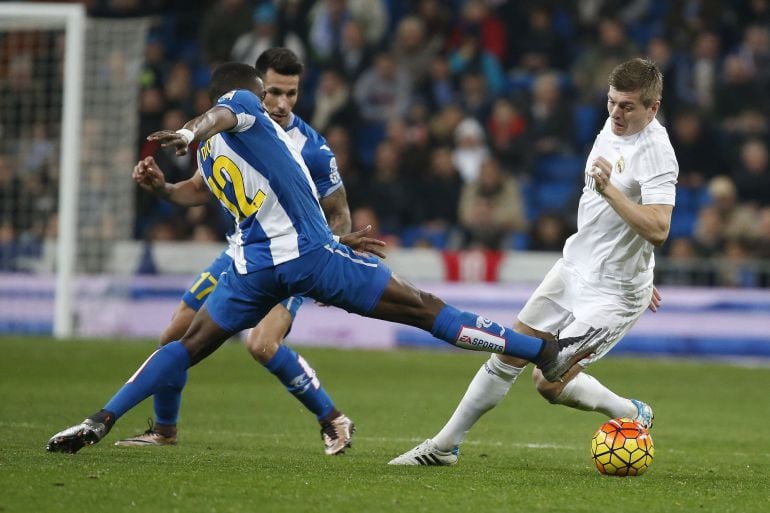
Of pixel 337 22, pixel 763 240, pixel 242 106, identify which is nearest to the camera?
pixel 242 106

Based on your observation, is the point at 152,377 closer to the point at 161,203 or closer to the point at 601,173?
the point at 601,173

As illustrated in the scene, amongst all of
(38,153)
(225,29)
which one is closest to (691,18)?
(225,29)

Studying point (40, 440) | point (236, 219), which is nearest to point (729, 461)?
point (236, 219)

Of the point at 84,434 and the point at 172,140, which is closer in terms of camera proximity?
the point at 172,140

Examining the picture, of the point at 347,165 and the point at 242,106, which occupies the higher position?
the point at 242,106

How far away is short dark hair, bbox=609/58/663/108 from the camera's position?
Answer: 7230 millimetres

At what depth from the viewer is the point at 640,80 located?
7223mm

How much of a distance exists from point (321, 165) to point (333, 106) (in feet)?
35.9

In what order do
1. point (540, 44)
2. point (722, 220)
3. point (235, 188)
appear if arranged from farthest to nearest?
point (540, 44) < point (722, 220) < point (235, 188)

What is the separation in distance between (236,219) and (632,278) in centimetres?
227

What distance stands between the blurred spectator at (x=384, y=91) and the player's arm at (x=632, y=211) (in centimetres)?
1307

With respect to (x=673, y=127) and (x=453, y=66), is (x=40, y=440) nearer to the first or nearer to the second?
(x=673, y=127)

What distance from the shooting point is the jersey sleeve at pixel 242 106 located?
6918mm

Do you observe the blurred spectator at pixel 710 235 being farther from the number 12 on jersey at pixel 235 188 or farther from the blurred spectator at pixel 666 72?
the number 12 on jersey at pixel 235 188
